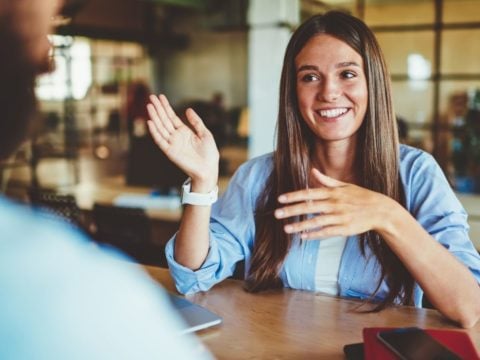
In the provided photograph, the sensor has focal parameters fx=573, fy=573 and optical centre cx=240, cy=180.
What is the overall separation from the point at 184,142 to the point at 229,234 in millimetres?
361

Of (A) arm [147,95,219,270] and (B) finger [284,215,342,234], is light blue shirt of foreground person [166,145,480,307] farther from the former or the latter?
(B) finger [284,215,342,234]

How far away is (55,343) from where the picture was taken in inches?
22.6

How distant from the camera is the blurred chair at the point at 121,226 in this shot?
9.61 feet

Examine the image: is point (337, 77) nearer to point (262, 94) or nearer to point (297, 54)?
point (297, 54)

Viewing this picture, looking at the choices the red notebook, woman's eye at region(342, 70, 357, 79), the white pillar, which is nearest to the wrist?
woman's eye at region(342, 70, 357, 79)

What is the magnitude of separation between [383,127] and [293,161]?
309 millimetres

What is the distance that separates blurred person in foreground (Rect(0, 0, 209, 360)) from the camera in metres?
0.39

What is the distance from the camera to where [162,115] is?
1.60m

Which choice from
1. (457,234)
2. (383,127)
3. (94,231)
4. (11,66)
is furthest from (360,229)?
(94,231)

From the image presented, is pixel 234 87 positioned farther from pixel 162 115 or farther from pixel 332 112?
pixel 162 115

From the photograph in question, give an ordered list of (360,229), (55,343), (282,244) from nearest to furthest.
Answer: (55,343) < (360,229) < (282,244)

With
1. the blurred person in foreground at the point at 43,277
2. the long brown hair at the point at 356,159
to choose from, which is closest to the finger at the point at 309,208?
the long brown hair at the point at 356,159

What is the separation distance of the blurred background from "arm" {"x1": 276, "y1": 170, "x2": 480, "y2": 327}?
2.03ft

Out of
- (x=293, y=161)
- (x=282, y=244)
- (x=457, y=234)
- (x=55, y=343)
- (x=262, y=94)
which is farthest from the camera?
(x=262, y=94)
